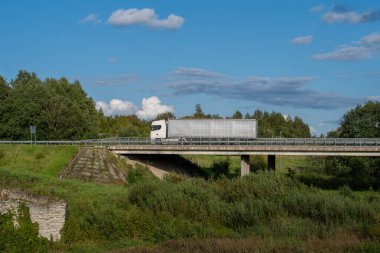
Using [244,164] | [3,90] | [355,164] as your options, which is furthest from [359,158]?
[3,90]

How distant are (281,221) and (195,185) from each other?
28.1ft

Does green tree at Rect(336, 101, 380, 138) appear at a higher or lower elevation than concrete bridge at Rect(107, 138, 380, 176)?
higher

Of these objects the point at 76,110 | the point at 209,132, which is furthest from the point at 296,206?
the point at 76,110

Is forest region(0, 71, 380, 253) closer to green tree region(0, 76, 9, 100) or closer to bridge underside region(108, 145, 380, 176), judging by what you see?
bridge underside region(108, 145, 380, 176)

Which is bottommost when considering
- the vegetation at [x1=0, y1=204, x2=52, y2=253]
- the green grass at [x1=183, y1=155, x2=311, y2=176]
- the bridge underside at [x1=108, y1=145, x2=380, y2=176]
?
the vegetation at [x1=0, y1=204, x2=52, y2=253]

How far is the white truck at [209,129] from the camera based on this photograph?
66.9 m

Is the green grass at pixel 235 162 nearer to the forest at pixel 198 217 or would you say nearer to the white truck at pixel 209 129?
the white truck at pixel 209 129

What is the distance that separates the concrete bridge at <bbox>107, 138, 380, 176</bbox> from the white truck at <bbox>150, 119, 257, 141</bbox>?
5986mm

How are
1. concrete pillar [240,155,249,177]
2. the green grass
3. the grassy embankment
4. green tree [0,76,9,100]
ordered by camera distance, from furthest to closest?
green tree [0,76,9,100] → the green grass → concrete pillar [240,155,249,177] → the grassy embankment

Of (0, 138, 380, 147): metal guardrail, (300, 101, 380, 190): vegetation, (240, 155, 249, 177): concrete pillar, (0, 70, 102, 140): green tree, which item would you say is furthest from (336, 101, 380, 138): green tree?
(0, 70, 102, 140): green tree

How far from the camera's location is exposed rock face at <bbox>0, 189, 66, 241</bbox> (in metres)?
30.2

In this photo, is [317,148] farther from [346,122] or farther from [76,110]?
[76,110]

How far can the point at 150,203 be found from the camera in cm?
3750

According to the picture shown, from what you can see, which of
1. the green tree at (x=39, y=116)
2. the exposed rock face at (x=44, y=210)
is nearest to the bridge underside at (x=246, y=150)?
the green tree at (x=39, y=116)
